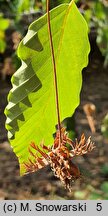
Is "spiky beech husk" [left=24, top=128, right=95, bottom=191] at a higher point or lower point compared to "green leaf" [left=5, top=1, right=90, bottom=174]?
lower

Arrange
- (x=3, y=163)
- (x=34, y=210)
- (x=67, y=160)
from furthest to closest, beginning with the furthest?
1. (x=3, y=163)
2. (x=34, y=210)
3. (x=67, y=160)

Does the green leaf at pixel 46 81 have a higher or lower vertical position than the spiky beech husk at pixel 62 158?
higher

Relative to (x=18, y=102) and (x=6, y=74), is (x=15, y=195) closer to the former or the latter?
(x=6, y=74)

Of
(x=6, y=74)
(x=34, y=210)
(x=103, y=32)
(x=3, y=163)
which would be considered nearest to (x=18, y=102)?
(x=34, y=210)

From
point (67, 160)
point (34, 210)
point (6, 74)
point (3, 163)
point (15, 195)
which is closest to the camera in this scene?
point (67, 160)

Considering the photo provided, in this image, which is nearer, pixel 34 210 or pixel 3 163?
pixel 34 210

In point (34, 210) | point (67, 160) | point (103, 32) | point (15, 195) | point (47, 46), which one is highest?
point (103, 32)

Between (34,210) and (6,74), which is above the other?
(6,74)
